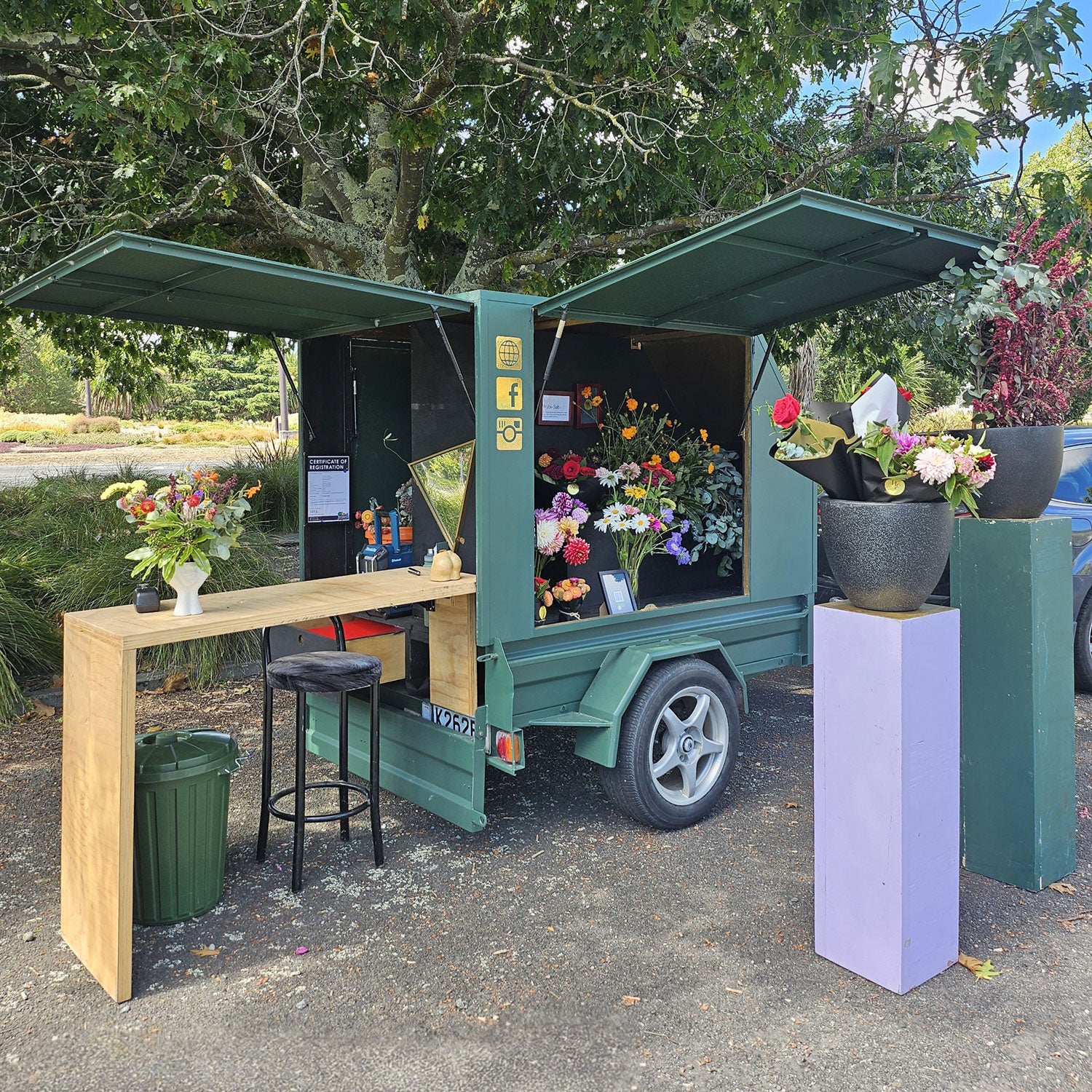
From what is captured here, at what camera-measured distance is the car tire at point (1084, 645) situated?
20.4ft

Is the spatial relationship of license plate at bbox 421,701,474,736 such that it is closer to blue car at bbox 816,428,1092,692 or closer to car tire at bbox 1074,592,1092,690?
blue car at bbox 816,428,1092,692

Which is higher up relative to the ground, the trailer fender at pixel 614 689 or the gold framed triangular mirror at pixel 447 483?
the gold framed triangular mirror at pixel 447 483

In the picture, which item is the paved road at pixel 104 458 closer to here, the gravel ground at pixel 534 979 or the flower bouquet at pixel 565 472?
the flower bouquet at pixel 565 472

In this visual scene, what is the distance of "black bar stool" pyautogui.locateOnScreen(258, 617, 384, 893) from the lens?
11.6 feet

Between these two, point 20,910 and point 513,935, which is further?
point 20,910

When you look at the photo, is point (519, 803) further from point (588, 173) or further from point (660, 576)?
point (588, 173)

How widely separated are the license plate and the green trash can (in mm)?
925

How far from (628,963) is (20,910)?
7.60 feet

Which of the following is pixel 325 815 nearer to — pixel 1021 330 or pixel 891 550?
pixel 891 550

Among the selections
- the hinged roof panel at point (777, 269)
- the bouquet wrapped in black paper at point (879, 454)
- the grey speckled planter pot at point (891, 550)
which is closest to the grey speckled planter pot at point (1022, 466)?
the bouquet wrapped in black paper at point (879, 454)

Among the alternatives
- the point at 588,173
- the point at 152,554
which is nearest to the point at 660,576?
the point at 152,554

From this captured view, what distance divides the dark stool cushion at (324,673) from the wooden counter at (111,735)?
0.26 m

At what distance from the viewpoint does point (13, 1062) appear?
257 cm

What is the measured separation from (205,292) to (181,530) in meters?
1.02
